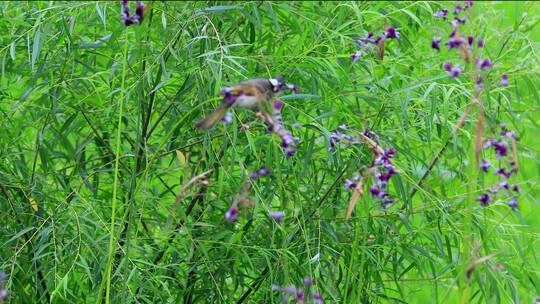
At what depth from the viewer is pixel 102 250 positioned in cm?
292

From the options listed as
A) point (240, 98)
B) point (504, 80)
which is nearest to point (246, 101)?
point (240, 98)

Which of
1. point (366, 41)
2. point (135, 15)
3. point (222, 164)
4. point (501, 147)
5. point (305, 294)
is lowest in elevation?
point (305, 294)

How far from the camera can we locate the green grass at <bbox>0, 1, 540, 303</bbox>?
290 centimetres

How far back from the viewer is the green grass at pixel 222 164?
2.90 meters

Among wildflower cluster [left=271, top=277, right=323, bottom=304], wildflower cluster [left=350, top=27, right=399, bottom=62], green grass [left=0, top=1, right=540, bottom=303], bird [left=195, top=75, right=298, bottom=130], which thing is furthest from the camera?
green grass [left=0, top=1, right=540, bottom=303]

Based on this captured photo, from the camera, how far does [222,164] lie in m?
2.89

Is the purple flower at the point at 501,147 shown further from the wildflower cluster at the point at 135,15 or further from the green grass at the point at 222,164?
the wildflower cluster at the point at 135,15

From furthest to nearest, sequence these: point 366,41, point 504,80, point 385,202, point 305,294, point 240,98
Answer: point 366,41, point 305,294, point 385,202, point 504,80, point 240,98

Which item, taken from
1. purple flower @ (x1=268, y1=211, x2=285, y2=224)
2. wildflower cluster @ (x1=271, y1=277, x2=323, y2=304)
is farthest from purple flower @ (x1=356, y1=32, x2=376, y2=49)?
wildflower cluster @ (x1=271, y1=277, x2=323, y2=304)

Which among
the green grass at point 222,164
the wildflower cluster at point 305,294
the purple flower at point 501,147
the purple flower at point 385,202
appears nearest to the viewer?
the purple flower at point 501,147

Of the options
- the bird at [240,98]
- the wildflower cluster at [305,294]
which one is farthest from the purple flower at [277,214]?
the bird at [240,98]

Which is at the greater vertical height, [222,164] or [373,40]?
[373,40]

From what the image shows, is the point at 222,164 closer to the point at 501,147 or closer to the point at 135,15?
the point at 135,15

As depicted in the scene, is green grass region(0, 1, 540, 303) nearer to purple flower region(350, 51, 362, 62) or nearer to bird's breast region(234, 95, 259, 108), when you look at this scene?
purple flower region(350, 51, 362, 62)
